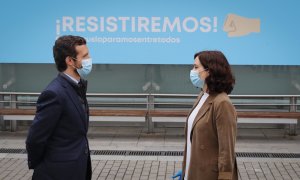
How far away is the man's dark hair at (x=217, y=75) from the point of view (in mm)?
3031

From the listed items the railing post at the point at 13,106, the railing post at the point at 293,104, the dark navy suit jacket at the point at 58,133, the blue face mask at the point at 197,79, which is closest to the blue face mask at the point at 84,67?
the dark navy suit jacket at the point at 58,133

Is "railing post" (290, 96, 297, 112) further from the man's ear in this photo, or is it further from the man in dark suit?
Result: the man's ear

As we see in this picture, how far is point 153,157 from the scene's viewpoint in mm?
6617

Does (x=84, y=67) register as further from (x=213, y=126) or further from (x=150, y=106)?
(x=150, y=106)

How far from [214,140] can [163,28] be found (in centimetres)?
497

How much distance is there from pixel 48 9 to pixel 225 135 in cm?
572

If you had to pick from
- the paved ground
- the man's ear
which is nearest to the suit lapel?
the man's ear

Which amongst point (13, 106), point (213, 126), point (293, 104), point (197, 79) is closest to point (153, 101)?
point (293, 104)

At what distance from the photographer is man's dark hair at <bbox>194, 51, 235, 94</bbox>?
303 centimetres

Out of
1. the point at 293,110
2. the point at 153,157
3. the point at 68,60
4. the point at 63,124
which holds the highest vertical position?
the point at 68,60

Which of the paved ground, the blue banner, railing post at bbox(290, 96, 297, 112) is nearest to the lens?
the paved ground

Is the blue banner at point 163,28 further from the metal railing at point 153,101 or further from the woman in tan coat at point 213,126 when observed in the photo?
the woman in tan coat at point 213,126

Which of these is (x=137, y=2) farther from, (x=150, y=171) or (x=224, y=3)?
(x=150, y=171)

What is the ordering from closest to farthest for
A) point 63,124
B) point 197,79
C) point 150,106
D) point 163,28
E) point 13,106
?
point 63,124 < point 197,79 < point 163,28 < point 150,106 < point 13,106
